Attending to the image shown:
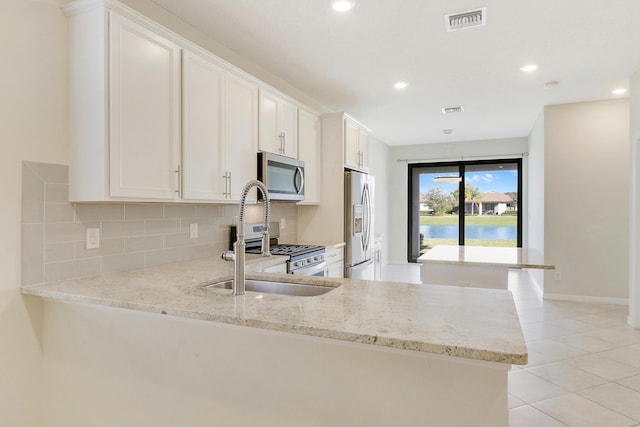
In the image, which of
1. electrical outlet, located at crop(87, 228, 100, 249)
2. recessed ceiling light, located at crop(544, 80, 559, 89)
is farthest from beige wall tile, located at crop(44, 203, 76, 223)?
recessed ceiling light, located at crop(544, 80, 559, 89)

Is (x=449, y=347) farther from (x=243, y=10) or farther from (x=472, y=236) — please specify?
(x=472, y=236)

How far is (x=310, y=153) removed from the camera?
4.12 metres

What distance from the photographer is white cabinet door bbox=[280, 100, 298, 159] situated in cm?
355

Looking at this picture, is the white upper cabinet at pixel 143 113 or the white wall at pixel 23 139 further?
the white upper cabinet at pixel 143 113

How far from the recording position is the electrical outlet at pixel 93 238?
214cm

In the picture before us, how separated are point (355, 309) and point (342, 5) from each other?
209 cm

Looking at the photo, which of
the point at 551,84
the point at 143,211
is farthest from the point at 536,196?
the point at 143,211

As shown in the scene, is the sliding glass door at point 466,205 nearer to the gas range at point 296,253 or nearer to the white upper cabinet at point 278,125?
the white upper cabinet at point 278,125

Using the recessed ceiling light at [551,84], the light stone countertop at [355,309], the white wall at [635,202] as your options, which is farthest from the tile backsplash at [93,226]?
the white wall at [635,202]

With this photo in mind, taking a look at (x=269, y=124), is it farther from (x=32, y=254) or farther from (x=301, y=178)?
(x=32, y=254)

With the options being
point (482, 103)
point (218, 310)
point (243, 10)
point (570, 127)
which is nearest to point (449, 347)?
point (218, 310)

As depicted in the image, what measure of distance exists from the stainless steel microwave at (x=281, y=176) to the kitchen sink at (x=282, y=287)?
119cm

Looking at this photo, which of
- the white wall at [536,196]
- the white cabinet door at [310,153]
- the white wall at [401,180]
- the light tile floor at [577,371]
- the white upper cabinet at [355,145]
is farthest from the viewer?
the white wall at [401,180]

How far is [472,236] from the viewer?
7.93m
